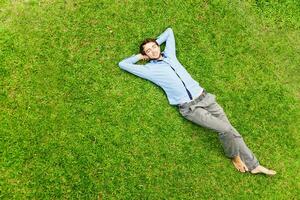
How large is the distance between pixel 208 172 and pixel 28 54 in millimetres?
3168

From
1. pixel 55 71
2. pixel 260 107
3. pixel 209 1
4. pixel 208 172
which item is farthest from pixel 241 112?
pixel 55 71

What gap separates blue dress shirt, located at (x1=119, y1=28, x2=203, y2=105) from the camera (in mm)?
7719

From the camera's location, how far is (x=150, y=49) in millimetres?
7797

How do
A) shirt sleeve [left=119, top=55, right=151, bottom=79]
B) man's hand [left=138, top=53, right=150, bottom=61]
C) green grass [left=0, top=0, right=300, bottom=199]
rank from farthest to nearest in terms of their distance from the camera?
man's hand [left=138, top=53, right=150, bottom=61] → shirt sleeve [left=119, top=55, right=151, bottom=79] → green grass [left=0, top=0, right=300, bottom=199]

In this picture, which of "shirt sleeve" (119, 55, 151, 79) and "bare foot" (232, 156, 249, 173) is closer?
"bare foot" (232, 156, 249, 173)

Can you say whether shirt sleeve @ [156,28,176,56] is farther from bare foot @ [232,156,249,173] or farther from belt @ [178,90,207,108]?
bare foot @ [232,156,249,173]

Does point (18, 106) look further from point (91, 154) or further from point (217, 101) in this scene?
point (217, 101)

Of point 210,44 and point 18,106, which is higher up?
point 210,44

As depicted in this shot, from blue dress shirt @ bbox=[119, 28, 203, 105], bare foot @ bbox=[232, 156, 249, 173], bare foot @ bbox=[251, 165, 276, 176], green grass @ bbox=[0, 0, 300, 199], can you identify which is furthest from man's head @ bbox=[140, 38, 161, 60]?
bare foot @ bbox=[251, 165, 276, 176]

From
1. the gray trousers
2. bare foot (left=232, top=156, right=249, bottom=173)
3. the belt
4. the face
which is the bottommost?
bare foot (left=232, top=156, right=249, bottom=173)

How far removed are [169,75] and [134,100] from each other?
2.10 feet

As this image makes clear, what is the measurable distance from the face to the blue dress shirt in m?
0.12

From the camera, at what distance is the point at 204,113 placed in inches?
299

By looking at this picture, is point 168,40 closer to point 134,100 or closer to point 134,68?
point 134,68
